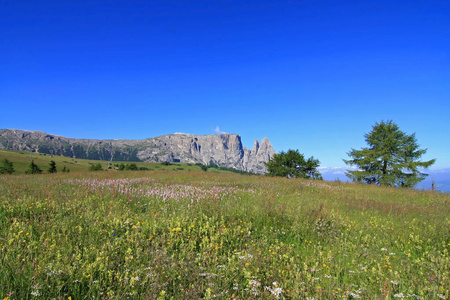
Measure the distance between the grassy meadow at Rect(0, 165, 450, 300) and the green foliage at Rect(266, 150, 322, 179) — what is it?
29.5 metres

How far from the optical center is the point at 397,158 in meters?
28.8

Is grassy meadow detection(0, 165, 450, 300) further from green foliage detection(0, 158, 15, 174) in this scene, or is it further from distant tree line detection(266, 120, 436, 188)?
green foliage detection(0, 158, 15, 174)

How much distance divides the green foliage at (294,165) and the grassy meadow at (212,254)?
29.5 m

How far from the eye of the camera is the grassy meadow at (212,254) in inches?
126

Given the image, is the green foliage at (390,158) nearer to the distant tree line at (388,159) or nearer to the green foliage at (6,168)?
the distant tree line at (388,159)

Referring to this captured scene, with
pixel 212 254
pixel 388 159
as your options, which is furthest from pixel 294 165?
pixel 212 254

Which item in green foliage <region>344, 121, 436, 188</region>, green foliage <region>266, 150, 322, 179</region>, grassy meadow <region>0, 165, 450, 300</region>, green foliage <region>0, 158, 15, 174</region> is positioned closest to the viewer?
grassy meadow <region>0, 165, 450, 300</region>

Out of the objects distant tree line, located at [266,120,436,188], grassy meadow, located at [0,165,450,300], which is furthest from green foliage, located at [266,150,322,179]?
grassy meadow, located at [0,165,450,300]

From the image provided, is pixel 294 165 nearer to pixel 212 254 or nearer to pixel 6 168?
pixel 212 254

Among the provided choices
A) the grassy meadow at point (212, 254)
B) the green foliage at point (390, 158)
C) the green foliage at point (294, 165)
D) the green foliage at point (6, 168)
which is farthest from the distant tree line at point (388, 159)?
the green foliage at point (6, 168)

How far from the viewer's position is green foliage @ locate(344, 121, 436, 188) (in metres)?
28.2

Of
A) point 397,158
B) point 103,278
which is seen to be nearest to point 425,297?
point 103,278

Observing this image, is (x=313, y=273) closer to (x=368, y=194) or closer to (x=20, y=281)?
(x=20, y=281)

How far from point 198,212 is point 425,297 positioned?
18.1 feet
